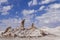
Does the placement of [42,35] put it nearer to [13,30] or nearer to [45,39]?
[45,39]

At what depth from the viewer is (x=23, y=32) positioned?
42000 mm

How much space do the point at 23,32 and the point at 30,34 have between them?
147cm

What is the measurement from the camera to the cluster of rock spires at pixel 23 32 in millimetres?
40750

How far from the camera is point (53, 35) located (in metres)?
40.1

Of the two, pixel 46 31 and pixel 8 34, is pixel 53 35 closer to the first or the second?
pixel 46 31

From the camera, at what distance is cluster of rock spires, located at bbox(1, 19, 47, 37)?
40750mm

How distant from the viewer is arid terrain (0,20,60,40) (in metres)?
40.0

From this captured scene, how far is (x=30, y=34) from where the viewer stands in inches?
1617

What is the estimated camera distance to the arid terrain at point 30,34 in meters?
40.0

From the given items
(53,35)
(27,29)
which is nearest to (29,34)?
(27,29)

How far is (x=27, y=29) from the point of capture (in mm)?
41812

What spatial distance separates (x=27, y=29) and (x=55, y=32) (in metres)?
4.42

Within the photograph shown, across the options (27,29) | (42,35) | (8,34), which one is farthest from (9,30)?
(42,35)

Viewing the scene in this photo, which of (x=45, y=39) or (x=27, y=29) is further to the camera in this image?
(x=27, y=29)
